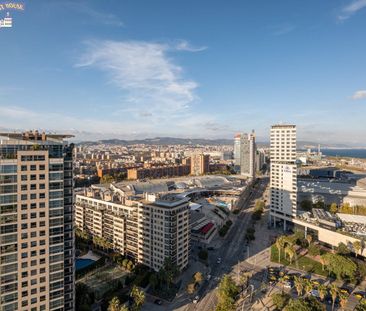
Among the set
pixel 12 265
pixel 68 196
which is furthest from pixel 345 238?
pixel 12 265

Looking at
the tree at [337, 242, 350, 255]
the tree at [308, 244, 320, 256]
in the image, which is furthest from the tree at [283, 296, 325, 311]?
the tree at [337, 242, 350, 255]

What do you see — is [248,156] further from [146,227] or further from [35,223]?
[35,223]

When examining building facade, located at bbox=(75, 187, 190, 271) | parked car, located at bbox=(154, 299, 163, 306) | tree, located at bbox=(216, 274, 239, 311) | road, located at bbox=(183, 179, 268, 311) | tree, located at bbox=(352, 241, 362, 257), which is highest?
building facade, located at bbox=(75, 187, 190, 271)

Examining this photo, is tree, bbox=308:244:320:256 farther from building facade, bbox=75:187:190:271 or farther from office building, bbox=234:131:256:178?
office building, bbox=234:131:256:178

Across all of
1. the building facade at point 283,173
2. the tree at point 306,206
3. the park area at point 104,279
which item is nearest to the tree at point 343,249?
the building facade at point 283,173

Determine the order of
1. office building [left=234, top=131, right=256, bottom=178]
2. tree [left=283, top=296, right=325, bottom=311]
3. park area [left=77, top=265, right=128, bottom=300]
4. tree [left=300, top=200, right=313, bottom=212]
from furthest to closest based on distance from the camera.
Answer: office building [left=234, top=131, right=256, bottom=178] → tree [left=300, top=200, right=313, bottom=212] → park area [left=77, top=265, right=128, bottom=300] → tree [left=283, top=296, right=325, bottom=311]

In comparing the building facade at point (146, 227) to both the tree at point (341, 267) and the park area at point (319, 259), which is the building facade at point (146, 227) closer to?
the park area at point (319, 259)

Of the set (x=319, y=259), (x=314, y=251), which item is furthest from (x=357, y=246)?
(x=314, y=251)

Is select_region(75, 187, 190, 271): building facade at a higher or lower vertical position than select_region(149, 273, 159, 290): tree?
higher
